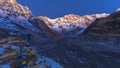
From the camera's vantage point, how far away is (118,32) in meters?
186

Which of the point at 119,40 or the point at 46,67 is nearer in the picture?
the point at 46,67

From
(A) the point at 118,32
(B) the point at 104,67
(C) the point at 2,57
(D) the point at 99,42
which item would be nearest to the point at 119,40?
(D) the point at 99,42

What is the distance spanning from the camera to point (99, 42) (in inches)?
6781

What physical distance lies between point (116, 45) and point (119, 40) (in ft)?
26.1

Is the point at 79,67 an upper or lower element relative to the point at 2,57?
lower

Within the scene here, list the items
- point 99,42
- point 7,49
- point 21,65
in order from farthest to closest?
point 99,42 < point 7,49 < point 21,65

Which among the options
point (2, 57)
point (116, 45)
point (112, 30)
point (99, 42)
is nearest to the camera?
point (2, 57)

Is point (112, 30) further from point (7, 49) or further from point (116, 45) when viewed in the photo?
point (7, 49)

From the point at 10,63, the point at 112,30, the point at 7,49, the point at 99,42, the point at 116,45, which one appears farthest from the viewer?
the point at 112,30

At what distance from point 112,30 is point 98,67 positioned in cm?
14180

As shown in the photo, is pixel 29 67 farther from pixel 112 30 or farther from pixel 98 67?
pixel 112 30

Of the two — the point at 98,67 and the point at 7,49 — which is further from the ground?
the point at 7,49

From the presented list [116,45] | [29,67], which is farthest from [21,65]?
[116,45]

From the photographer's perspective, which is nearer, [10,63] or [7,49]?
[10,63]
